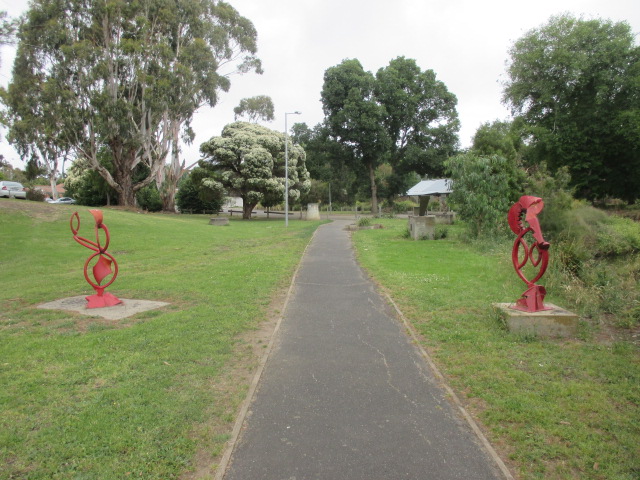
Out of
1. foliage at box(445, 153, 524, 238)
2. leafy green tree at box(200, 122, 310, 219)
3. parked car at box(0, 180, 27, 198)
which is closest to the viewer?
foliage at box(445, 153, 524, 238)

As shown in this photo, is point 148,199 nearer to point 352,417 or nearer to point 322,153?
point 322,153

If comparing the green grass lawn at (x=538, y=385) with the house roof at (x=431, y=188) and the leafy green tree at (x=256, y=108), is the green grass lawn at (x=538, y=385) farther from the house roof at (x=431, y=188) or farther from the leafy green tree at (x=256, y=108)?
the leafy green tree at (x=256, y=108)

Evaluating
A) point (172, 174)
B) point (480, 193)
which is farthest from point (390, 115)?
point (480, 193)

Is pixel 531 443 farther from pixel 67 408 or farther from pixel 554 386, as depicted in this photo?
pixel 67 408

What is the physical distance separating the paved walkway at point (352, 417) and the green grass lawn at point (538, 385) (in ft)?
1.07

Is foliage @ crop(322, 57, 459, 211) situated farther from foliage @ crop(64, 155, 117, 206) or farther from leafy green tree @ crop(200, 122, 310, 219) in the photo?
foliage @ crop(64, 155, 117, 206)

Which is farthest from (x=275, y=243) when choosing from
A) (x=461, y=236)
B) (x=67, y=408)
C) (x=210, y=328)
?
(x=67, y=408)

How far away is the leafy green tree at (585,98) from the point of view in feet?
88.5

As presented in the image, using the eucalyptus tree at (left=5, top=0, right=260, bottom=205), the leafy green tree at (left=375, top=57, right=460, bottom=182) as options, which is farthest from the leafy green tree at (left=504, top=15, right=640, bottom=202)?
the eucalyptus tree at (left=5, top=0, right=260, bottom=205)

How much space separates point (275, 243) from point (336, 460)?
16249mm

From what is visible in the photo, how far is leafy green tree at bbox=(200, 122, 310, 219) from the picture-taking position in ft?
111

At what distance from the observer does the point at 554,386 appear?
419 centimetres

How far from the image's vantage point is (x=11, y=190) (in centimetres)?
3175

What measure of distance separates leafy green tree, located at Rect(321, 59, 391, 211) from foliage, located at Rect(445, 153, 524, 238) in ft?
82.8
